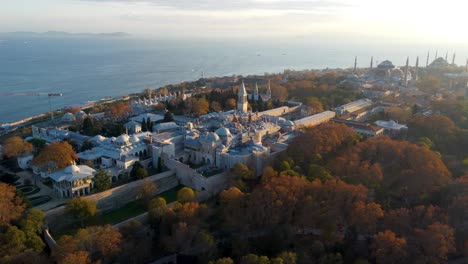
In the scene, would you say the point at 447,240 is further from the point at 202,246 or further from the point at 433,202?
the point at 202,246

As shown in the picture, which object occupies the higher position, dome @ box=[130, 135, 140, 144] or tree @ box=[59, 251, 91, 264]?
dome @ box=[130, 135, 140, 144]

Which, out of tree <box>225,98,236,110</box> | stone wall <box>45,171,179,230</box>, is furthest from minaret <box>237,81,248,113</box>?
stone wall <box>45,171,179,230</box>

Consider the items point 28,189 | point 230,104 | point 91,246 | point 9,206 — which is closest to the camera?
point 91,246

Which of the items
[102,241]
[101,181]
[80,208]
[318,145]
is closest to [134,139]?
[101,181]

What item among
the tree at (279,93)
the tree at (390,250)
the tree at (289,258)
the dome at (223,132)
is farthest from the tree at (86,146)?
the tree at (279,93)

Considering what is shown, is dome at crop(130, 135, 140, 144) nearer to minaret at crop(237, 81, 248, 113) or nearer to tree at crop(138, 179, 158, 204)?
tree at crop(138, 179, 158, 204)

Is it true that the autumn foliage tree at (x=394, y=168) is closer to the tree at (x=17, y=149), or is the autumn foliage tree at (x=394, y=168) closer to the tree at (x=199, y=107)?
the tree at (x=199, y=107)

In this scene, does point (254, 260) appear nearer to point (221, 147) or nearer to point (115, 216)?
point (115, 216)
